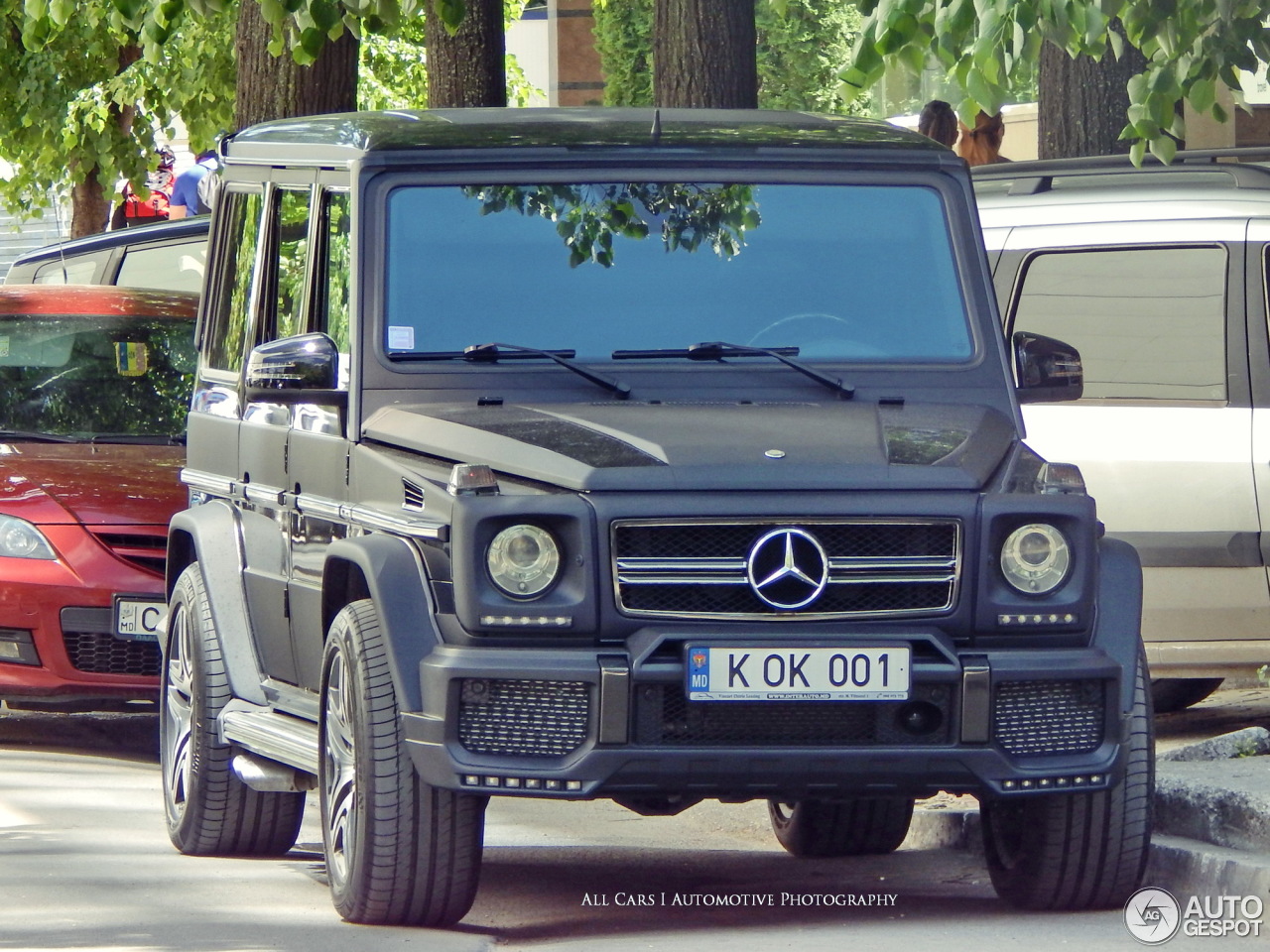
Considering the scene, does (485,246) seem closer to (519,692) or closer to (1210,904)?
(519,692)

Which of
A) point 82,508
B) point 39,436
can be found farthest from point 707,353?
point 39,436

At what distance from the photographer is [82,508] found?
31.1 feet

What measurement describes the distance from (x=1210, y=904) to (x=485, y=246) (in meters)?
2.43

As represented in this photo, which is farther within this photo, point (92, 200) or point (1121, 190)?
point (92, 200)

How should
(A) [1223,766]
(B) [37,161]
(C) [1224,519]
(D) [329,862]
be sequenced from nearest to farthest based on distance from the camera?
(D) [329,862], (A) [1223,766], (C) [1224,519], (B) [37,161]

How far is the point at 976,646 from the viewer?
567 centimetres

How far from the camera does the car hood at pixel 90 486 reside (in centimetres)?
947

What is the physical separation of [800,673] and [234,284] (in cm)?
302

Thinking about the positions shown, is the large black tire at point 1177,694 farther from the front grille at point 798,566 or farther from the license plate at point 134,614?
the front grille at point 798,566

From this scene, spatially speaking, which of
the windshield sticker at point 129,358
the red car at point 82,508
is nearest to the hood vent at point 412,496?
the red car at point 82,508

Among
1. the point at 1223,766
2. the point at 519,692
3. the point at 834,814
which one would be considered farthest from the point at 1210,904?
the point at 519,692

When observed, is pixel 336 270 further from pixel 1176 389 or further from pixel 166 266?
pixel 166 266

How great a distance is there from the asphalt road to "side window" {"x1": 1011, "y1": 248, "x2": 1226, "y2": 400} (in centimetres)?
210

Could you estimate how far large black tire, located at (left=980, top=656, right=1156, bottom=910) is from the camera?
593 centimetres
